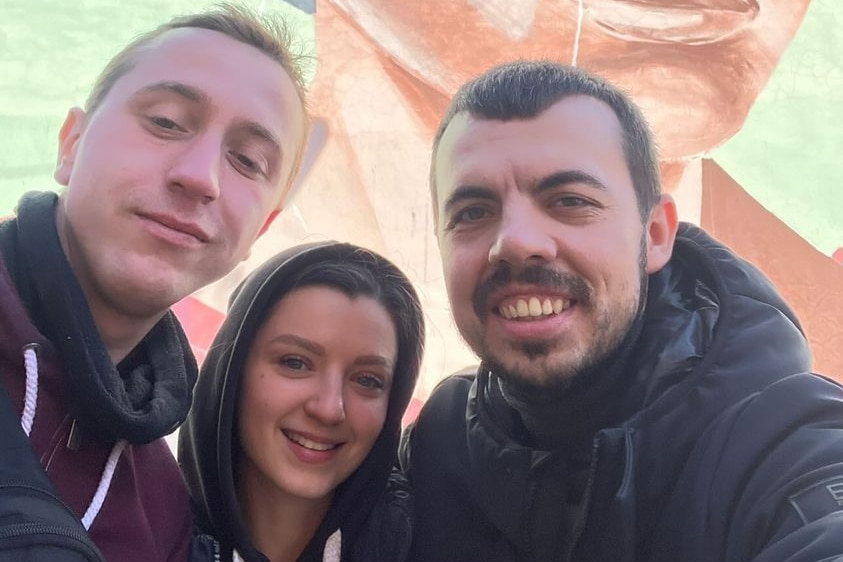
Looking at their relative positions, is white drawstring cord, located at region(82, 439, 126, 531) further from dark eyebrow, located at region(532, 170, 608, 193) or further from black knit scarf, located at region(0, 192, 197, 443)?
dark eyebrow, located at region(532, 170, 608, 193)

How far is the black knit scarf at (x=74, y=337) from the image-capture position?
875 mm

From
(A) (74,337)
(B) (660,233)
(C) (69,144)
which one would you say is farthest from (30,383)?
(B) (660,233)

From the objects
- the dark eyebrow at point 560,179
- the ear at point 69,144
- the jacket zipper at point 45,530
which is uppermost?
the ear at point 69,144

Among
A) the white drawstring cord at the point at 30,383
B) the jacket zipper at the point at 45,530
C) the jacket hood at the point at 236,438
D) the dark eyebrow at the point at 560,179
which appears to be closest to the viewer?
the jacket zipper at the point at 45,530

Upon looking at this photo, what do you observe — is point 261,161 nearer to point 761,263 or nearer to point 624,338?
point 624,338

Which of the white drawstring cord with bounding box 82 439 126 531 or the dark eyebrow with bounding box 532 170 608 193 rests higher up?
the dark eyebrow with bounding box 532 170 608 193

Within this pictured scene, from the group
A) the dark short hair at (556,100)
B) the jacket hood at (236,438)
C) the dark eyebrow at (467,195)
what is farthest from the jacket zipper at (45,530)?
the dark short hair at (556,100)

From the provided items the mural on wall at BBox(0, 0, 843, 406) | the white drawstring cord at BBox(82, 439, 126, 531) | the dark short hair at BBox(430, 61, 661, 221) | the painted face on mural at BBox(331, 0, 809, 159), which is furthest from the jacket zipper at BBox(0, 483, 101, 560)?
the painted face on mural at BBox(331, 0, 809, 159)

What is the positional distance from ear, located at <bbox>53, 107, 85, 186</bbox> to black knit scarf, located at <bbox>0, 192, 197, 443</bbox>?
97 millimetres

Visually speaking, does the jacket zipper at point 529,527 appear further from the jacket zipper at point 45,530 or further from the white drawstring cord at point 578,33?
the white drawstring cord at point 578,33

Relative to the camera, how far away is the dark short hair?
3.86 feet

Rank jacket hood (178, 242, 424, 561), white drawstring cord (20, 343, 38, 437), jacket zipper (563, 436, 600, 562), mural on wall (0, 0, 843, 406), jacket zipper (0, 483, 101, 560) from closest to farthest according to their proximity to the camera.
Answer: jacket zipper (0, 483, 101, 560) → white drawstring cord (20, 343, 38, 437) → jacket zipper (563, 436, 600, 562) → jacket hood (178, 242, 424, 561) → mural on wall (0, 0, 843, 406)

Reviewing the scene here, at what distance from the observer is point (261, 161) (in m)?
1.13

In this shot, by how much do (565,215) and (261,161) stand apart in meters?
0.50
